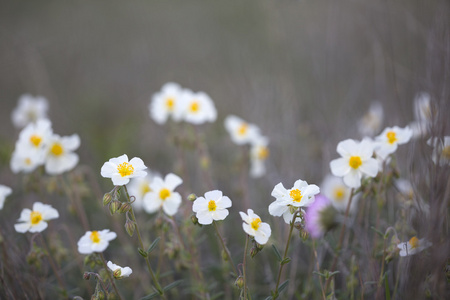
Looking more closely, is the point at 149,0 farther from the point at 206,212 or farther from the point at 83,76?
the point at 206,212

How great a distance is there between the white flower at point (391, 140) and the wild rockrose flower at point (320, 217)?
42cm

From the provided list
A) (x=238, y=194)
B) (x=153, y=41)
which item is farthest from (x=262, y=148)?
(x=153, y=41)

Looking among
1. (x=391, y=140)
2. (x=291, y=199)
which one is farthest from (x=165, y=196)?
(x=391, y=140)

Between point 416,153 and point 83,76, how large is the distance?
5464 mm

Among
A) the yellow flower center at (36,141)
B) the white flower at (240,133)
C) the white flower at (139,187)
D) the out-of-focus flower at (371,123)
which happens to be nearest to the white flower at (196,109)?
the white flower at (240,133)

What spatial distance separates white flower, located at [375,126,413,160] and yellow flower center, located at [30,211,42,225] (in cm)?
170

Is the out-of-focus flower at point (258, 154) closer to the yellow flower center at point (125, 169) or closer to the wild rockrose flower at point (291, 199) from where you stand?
the wild rockrose flower at point (291, 199)

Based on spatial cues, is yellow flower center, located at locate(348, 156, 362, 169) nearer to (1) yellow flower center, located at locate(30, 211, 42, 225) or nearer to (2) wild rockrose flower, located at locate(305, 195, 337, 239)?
(2) wild rockrose flower, located at locate(305, 195, 337, 239)

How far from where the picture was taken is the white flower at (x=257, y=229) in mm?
1548

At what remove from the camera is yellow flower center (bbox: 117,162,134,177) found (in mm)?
1605

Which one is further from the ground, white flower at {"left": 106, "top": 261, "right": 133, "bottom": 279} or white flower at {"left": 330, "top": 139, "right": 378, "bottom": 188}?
white flower at {"left": 330, "top": 139, "right": 378, "bottom": 188}

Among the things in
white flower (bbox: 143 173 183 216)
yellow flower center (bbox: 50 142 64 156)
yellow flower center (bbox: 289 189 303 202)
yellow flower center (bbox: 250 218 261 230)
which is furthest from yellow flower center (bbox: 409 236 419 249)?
yellow flower center (bbox: 50 142 64 156)

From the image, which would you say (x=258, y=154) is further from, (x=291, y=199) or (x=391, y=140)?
(x=291, y=199)

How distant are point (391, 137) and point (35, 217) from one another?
70.9 inches
